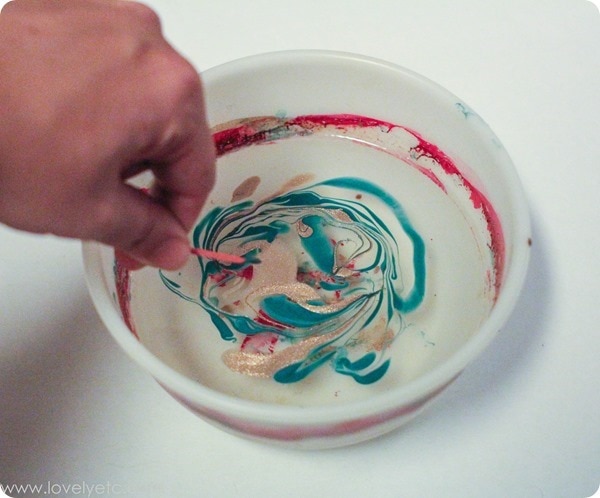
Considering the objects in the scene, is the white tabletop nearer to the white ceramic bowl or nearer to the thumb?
the white ceramic bowl

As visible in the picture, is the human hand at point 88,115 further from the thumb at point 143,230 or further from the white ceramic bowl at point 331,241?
the white ceramic bowl at point 331,241

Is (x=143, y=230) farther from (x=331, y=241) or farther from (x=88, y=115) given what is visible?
(x=331, y=241)

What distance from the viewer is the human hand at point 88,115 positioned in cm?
35

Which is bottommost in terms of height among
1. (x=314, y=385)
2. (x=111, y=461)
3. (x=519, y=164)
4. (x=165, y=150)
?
(x=111, y=461)

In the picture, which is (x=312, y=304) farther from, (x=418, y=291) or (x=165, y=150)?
(x=165, y=150)

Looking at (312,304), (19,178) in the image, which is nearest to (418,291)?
(312,304)

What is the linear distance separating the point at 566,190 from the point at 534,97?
0.38ft

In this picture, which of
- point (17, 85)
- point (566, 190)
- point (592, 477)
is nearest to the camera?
point (17, 85)

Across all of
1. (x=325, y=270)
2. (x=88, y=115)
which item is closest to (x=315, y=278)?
(x=325, y=270)

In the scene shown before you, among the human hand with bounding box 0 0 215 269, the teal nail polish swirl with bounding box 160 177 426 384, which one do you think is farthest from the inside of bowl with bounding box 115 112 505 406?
the human hand with bounding box 0 0 215 269

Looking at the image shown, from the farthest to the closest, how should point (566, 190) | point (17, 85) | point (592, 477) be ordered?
point (566, 190) → point (592, 477) → point (17, 85)

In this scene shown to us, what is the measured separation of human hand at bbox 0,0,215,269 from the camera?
0.35m

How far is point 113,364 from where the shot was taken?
0.58 m

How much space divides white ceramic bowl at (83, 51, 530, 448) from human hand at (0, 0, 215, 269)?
0.11 meters
